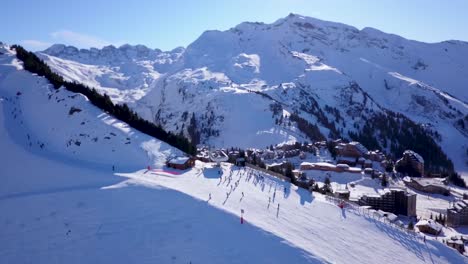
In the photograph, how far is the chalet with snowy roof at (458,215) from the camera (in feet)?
194

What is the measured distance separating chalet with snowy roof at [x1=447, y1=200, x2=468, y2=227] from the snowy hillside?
17.8m

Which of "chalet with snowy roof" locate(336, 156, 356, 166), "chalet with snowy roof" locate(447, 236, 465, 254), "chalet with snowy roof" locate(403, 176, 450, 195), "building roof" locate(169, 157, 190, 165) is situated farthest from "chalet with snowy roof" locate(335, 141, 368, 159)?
"building roof" locate(169, 157, 190, 165)

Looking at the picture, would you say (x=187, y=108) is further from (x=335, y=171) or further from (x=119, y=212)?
(x=119, y=212)

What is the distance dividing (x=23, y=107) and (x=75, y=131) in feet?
53.6

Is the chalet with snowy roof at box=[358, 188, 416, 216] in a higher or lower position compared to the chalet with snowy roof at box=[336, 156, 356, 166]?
lower

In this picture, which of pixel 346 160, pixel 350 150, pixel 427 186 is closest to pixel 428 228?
pixel 427 186

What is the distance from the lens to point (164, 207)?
34500 mm

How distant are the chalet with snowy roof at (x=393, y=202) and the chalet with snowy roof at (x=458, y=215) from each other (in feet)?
15.9

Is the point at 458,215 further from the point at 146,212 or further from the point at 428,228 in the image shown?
the point at 146,212

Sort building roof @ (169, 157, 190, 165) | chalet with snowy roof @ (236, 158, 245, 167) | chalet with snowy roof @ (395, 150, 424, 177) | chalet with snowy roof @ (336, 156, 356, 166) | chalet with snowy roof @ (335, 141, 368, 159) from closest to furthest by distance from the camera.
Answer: building roof @ (169, 157, 190, 165) → chalet with snowy roof @ (236, 158, 245, 167) → chalet with snowy roof @ (336, 156, 356, 166) → chalet with snowy roof @ (395, 150, 424, 177) → chalet with snowy roof @ (335, 141, 368, 159)

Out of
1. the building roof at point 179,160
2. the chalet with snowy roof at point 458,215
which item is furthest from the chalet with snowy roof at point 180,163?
the chalet with snowy roof at point 458,215

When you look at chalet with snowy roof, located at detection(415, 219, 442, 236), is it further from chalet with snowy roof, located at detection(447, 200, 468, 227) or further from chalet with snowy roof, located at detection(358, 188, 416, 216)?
chalet with snowy roof, located at detection(447, 200, 468, 227)

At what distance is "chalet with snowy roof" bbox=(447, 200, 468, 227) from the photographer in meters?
59.0

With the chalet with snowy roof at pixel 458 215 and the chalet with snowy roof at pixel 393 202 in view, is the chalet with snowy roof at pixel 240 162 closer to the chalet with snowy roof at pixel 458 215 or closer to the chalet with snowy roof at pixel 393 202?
the chalet with snowy roof at pixel 393 202
